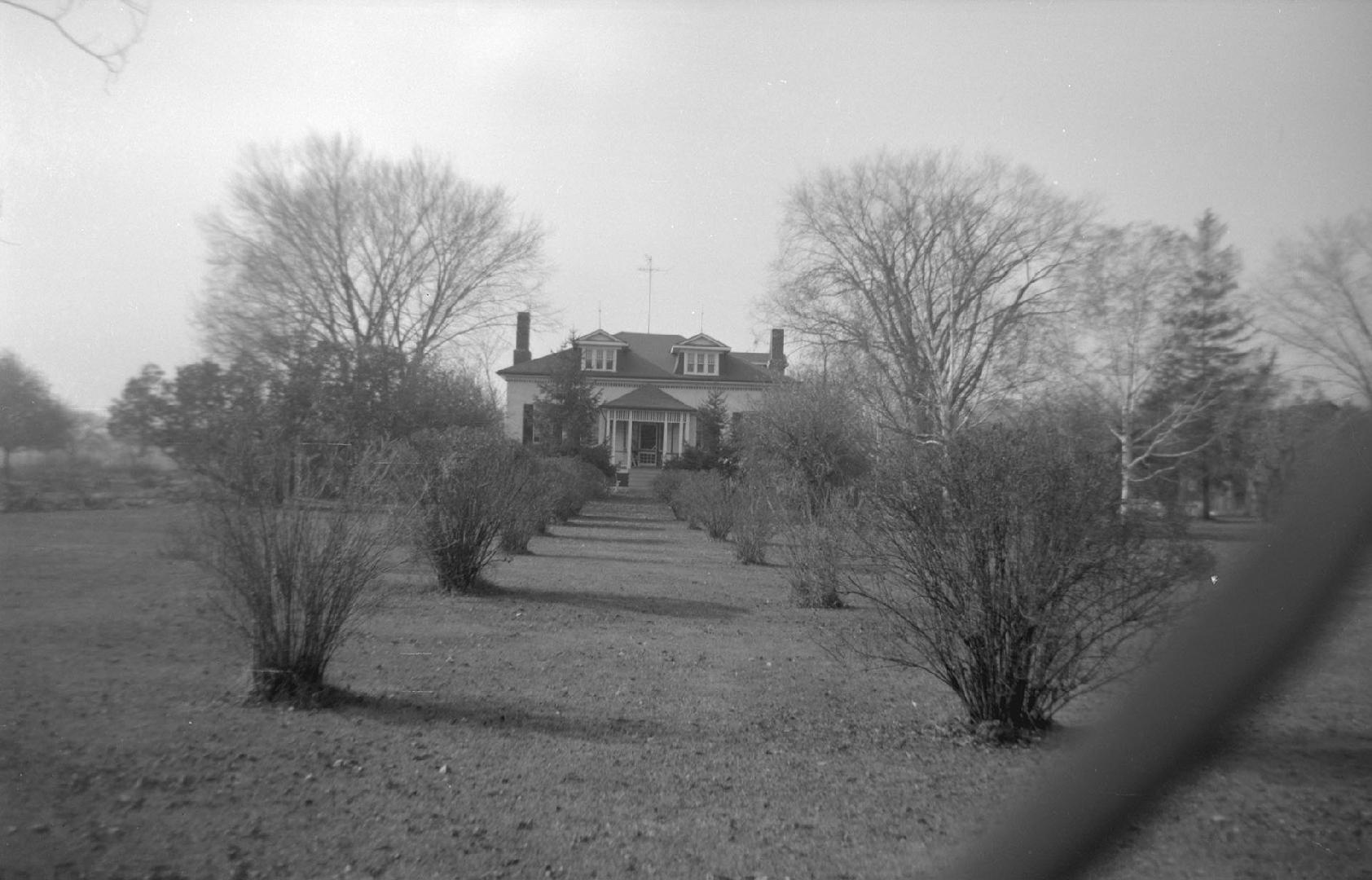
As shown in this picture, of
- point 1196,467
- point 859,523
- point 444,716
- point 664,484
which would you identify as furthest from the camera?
point 664,484

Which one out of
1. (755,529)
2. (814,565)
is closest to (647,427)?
(755,529)

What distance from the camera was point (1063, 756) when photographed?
5.62 meters

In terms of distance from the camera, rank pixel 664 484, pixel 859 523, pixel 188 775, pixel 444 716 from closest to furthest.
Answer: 1. pixel 188 775
2. pixel 444 716
3. pixel 859 523
4. pixel 664 484

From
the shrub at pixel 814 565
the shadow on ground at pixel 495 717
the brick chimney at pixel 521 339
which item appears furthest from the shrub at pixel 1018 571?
the brick chimney at pixel 521 339

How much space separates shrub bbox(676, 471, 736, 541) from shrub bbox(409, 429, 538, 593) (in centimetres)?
977

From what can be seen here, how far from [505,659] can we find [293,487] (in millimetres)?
2702

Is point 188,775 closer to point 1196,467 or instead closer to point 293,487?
point 293,487

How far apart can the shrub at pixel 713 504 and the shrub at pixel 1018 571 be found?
50.5 ft

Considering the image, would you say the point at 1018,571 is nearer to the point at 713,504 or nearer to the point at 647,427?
the point at 713,504

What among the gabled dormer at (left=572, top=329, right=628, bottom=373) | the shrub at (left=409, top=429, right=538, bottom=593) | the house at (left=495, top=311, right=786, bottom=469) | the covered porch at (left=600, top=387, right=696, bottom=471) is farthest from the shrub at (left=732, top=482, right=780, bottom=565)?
the gabled dormer at (left=572, top=329, right=628, bottom=373)

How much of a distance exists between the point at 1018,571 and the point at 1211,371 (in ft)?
41.1

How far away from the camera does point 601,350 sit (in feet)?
190

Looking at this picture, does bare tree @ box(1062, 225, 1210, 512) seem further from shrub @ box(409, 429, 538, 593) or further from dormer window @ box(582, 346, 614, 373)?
dormer window @ box(582, 346, 614, 373)

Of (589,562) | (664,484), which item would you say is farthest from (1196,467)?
(664,484)
